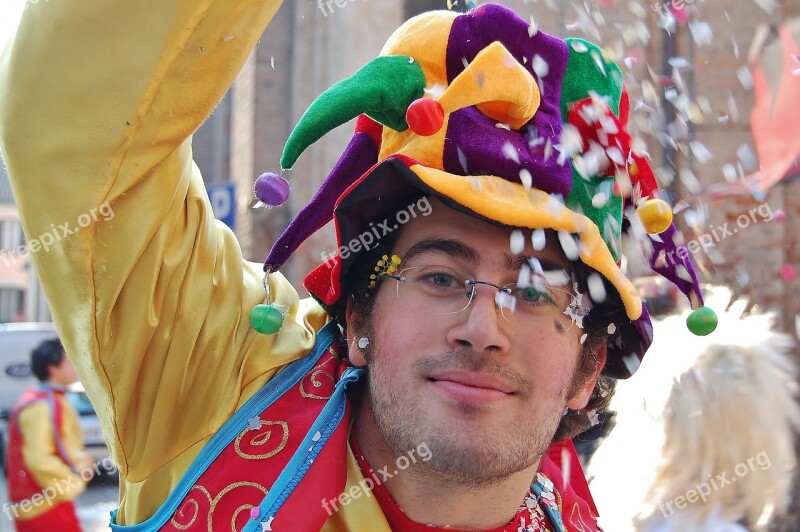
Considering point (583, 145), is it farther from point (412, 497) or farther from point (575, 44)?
point (412, 497)

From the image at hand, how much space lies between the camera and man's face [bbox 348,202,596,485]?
5.91 ft

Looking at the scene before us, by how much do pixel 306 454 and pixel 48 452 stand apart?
321 centimetres

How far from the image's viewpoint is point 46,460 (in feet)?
15.0

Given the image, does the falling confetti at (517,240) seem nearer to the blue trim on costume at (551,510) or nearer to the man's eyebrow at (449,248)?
the man's eyebrow at (449,248)

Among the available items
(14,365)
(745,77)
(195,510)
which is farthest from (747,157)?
(14,365)

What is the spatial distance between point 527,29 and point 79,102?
95cm

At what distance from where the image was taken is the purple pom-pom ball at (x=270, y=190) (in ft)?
6.61

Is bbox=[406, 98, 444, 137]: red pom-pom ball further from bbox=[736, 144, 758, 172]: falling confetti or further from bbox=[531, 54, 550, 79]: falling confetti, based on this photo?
bbox=[736, 144, 758, 172]: falling confetti

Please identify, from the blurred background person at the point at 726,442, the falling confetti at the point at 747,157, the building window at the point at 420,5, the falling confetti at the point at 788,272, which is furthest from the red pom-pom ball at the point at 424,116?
the building window at the point at 420,5

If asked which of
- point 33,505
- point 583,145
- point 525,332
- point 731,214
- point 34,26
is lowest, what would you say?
point 33,505

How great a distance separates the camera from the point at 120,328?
1.77 meters

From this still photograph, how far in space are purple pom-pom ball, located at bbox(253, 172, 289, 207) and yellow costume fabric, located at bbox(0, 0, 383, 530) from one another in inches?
4.7

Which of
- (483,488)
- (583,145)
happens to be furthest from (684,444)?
(583,145)

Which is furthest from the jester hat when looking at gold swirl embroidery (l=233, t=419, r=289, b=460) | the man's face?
gold swirl embroidery (l=233, t=419, r=289, b=460)
